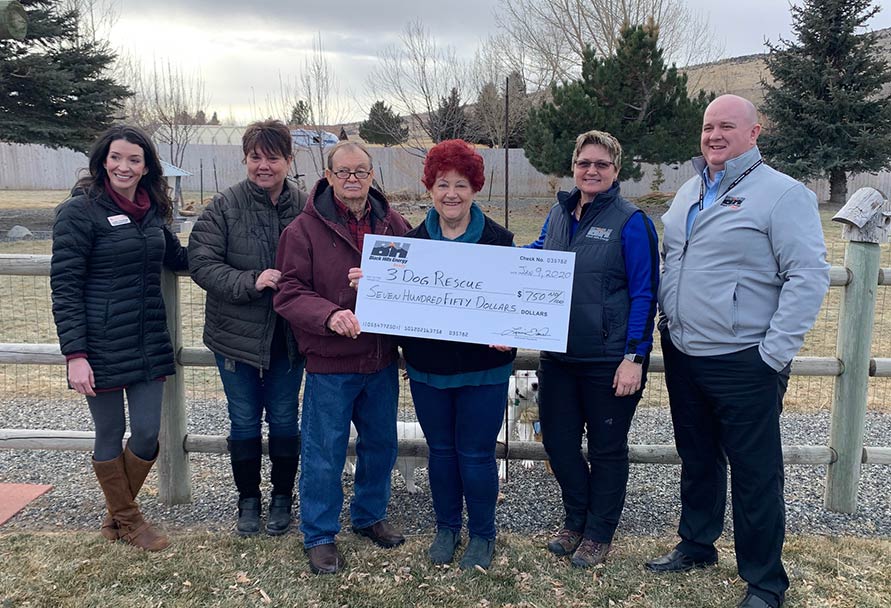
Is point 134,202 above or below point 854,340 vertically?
above

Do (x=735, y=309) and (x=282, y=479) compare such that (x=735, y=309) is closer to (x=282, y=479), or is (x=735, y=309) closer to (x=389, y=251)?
(x=389, y=251)

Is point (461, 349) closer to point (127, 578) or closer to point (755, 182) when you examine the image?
point (755, 182)

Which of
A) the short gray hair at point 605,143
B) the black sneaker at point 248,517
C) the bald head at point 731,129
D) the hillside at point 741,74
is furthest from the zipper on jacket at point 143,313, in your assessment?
A: the hillside at point 741,74

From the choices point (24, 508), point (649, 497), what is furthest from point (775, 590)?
point (24, 508)

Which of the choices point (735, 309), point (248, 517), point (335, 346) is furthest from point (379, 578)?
point (735, 309)

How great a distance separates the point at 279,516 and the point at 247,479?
0.92 ft

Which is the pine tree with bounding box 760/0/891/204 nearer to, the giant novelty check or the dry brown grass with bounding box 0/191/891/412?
the dry brown grass with bounding box 0/191/891/412

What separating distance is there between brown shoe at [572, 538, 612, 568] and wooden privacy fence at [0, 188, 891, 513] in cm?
66

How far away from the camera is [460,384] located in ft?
10.8

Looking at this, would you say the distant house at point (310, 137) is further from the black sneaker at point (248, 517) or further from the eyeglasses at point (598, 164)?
the eyeglasses at point (598, 164)

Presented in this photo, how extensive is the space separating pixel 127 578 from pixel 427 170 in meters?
2.50

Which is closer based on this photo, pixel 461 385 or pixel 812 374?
pixel 461 385

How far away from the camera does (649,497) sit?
4.44 meters

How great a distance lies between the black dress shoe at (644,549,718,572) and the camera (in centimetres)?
348
